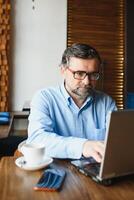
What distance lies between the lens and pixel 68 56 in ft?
5.33

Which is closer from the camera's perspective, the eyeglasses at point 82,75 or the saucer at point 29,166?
the saucer at point 29,166

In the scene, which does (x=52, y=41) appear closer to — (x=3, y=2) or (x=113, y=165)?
(x=3, y=2)

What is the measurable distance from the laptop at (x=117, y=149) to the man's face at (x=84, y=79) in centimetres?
65

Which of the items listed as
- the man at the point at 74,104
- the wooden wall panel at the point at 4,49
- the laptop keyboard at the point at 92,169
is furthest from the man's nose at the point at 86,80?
the wooden wall panel at the point at 4,49

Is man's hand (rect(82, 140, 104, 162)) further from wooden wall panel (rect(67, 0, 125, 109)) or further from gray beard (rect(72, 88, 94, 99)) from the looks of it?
wooden wall panel (rect(67, 0, 125, 109))

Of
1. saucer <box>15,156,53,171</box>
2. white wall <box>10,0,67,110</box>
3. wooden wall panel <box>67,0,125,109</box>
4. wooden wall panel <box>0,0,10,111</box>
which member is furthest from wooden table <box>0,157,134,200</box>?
wooden wall panel <box>67,0,125,109</box>

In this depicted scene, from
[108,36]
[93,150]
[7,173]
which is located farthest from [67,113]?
[108,36]

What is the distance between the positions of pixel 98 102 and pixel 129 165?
79 cm

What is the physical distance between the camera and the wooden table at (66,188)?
0.87m

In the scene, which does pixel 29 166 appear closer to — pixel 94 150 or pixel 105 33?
→ pixel 94 150

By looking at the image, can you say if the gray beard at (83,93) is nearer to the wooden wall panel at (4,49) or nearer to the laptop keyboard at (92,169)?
the laptop keyboard at (92,169)

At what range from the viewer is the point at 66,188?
37.0 inches

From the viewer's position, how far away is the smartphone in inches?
36.5

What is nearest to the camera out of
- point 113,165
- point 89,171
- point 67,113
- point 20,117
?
point 113,165
